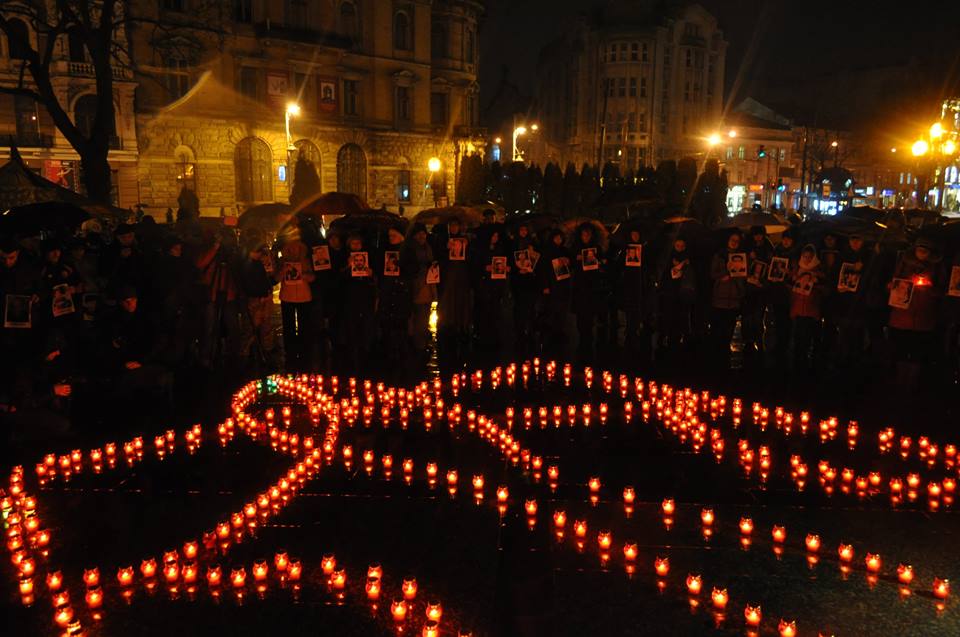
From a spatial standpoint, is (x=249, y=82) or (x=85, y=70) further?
(x=249, y=82)

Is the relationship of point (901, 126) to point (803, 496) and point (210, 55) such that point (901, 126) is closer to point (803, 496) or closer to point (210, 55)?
point (210, 55)

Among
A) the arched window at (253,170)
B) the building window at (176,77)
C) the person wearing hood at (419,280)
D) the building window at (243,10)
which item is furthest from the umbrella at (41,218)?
the building window at (243,10)

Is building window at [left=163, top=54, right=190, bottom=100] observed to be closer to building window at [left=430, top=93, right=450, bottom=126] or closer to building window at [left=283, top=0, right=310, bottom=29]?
building window at [left=283, top=0, right=310, bottom=29]

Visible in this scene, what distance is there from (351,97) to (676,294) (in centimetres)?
4018

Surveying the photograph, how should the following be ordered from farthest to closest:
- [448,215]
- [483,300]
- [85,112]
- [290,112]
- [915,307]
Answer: [290,112] → [85,112] → [448,215] → [483,300] → [915,307]

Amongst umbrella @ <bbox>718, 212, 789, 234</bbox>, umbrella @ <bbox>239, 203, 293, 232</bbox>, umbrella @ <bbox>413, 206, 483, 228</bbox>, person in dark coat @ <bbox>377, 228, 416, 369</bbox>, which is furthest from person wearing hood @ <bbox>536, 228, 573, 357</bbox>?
umbrella @ <bbox>239, 203, 293, 232</bbox>

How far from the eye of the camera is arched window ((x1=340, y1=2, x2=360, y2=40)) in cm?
4616

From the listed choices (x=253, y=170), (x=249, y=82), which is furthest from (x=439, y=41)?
(x=253, y=170)

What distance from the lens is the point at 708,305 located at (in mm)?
11016

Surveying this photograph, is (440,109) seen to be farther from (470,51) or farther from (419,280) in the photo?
(419,280)

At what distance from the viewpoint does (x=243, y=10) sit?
140 feet

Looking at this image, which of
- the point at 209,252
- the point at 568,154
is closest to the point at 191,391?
the point at 209,252

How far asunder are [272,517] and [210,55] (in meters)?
41.0

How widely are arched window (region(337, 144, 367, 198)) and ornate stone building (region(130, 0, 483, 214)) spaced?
0.08 meters
